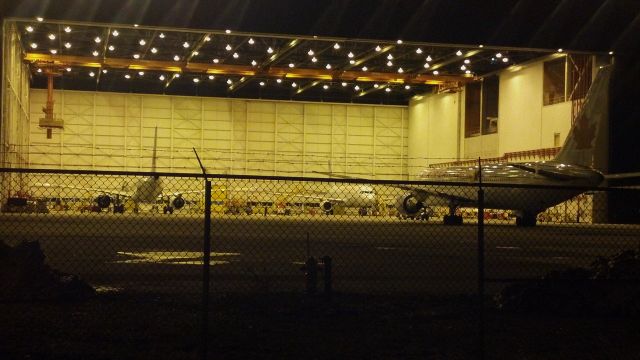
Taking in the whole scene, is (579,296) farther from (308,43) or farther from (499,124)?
(499,124)

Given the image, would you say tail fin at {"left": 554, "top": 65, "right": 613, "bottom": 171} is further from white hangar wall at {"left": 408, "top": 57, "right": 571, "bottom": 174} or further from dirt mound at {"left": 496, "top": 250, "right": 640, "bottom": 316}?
dirt mound at {"left": 496, "top": 250, "right": 640, "bottom": 316}

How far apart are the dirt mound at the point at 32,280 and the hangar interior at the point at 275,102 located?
33.5m

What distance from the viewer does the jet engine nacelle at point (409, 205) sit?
42.0 meters

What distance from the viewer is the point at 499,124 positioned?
2307 inches

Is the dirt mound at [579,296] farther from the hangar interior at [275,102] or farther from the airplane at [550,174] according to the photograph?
the hangar interior at [275,102]

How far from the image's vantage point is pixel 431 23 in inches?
1220

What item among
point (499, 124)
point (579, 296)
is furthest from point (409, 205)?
point (579, 296)

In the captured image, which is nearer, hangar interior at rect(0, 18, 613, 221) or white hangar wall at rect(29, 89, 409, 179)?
hangar interior at rect(0, 18, 613, 221)

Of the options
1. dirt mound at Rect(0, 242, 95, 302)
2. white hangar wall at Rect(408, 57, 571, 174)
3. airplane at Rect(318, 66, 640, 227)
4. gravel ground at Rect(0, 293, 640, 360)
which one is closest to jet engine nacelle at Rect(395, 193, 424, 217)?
airplane at Rect(318, 66, 640, 227)

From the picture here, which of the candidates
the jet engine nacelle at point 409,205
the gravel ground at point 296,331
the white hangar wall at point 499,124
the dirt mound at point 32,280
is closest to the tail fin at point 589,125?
the jet engine nacelle at point 409,205

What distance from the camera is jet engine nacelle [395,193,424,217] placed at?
42031 millimetres

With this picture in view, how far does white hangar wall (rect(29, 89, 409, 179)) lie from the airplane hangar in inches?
4.4

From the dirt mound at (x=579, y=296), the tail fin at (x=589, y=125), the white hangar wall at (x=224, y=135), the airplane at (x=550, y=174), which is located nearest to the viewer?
the dirt mound at (x=579, y=296)

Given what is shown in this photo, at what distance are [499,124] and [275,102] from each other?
2218 centimetres
